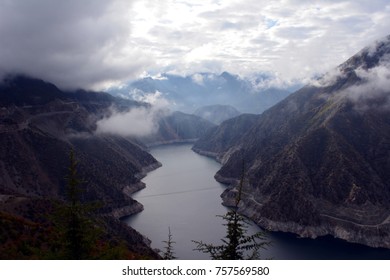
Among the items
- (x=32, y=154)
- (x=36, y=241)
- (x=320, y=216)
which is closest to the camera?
(x=36, y=241)

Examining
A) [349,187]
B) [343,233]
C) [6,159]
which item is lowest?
[343,233]

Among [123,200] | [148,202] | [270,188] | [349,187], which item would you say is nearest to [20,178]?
[123,200]

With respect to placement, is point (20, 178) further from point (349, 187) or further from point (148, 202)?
point (349, 187)

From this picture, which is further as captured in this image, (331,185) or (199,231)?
(331,185)

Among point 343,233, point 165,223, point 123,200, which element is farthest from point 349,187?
point 123,200

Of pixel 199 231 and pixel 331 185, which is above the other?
pixel 331 185

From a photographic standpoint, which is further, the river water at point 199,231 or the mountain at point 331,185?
the mountain at point 331,185

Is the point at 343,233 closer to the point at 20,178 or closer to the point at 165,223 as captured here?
the point at 165,223

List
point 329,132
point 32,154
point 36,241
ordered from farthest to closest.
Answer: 1. point 329,132
2. point 32,154
3. point 36,241

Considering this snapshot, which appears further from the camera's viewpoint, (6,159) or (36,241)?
(6,159)

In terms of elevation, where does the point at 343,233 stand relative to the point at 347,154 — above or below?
below

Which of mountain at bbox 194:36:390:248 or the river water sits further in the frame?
mountain at bbox 194:36:390:248
